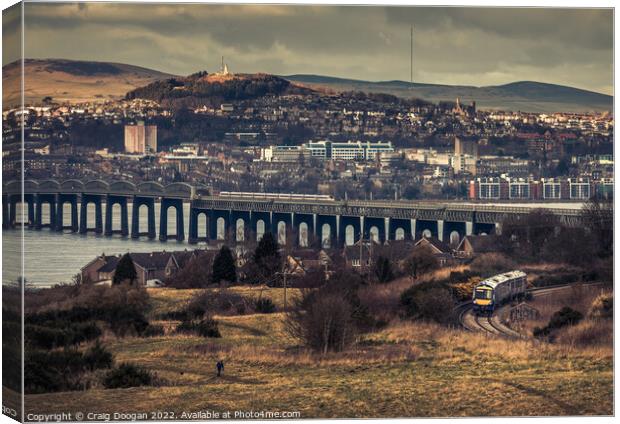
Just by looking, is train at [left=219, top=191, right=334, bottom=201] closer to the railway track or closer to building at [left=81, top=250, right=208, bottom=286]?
building at [left=81, top=250, right=208, bottom=286]

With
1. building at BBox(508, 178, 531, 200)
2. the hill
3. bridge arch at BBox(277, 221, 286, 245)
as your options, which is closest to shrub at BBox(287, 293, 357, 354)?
the hill

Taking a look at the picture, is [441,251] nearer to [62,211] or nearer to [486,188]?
[62,211]

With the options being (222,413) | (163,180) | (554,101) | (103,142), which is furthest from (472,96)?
(163,180)

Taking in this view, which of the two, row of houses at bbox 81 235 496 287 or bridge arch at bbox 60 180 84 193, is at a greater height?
bridge arch at bbox 60 180 84 193

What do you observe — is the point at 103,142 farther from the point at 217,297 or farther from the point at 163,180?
the point at 217,297

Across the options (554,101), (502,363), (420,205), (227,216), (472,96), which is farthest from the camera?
(227,216)


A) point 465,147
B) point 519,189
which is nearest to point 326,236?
point 465,147

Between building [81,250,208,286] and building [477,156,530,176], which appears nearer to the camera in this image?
building [81,250,208,286]
